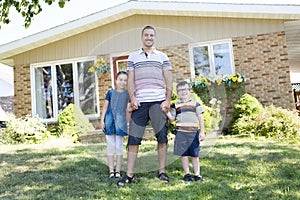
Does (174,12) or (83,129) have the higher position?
(174,12)

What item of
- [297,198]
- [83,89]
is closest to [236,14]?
[83,89]

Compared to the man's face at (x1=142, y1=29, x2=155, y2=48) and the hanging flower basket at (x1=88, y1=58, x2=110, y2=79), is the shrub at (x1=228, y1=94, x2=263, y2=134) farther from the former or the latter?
the man's face at (x1=142, y1=29, x2=155, y2=48)

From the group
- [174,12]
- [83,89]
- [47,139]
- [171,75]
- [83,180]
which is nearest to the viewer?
[171,75]

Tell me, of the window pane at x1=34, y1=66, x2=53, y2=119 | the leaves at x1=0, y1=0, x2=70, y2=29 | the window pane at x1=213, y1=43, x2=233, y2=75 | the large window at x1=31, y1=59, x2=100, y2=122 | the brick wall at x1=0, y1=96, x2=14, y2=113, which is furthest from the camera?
the brick wall at x1=0, y1=96, x2=14, y2=113

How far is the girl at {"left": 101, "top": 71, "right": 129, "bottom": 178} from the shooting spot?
3035 mm

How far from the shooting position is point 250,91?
7.77 meters

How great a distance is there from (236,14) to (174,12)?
1463 millimetres

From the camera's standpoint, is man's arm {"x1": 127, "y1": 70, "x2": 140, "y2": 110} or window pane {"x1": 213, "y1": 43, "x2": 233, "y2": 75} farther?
window pane {"x1": 213, "y1": 43, "x2": 233, "y2": 75}

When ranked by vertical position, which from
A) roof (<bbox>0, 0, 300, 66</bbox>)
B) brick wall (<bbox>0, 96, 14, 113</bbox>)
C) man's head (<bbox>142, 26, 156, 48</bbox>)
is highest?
roof (<bbox>0, 0, 300, 66</bbox>)

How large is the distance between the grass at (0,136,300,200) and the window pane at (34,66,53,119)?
434 centimetres

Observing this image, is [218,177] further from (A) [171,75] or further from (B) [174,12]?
(B) [174,12]

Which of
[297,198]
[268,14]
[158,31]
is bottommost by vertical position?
[297,198]

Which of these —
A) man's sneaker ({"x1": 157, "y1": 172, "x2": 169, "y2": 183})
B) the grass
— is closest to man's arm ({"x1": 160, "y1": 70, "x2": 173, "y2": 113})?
the grass

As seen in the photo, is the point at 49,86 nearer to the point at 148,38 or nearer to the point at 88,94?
the point at 88,94
